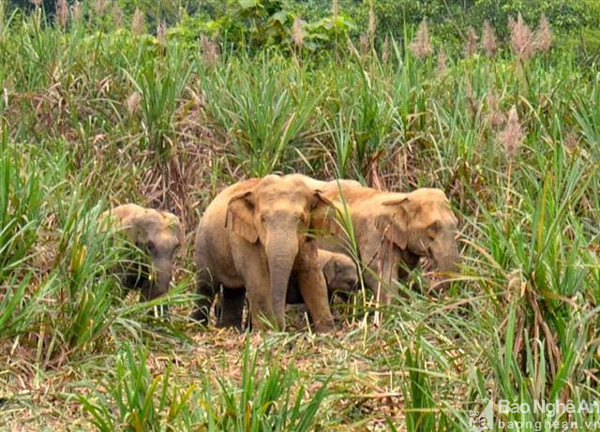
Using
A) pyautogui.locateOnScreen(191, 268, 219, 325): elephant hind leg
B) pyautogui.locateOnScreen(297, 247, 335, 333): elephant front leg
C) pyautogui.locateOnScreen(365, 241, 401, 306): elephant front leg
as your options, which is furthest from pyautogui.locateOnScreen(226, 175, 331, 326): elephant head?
pyautogui.locateOnScreen(191, 268, 219, 325): elephant hind leg

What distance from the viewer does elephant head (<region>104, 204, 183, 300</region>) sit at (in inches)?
409

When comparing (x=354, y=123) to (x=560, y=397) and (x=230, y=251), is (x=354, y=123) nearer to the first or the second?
(x=230, y=251)

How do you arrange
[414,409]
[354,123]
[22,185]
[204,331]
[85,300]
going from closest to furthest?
[414,409]
[85,300]
[22,185]
[204,331]
[354,123]

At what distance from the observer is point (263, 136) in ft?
39.5

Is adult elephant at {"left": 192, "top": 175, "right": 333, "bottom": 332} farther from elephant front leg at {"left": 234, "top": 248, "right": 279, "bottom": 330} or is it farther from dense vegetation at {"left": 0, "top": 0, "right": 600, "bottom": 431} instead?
dense vegetation at {"left": 0, "top": 0, "right": 600, "bottom": 431}

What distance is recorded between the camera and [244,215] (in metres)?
10.1

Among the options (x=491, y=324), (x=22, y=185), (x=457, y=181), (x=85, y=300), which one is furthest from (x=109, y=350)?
(x=457, y=181)

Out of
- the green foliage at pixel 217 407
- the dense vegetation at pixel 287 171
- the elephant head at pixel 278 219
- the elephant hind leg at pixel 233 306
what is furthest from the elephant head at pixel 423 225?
the green foliage at pixel 217 407

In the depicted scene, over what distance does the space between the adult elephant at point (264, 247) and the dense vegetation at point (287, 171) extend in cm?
27

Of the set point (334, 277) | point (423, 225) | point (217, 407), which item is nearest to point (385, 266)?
point (423, 225)

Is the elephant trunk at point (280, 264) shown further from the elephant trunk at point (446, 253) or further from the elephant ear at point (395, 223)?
the elephant trunk at point (446, 253)

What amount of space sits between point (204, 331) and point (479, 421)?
→ 3.42 m

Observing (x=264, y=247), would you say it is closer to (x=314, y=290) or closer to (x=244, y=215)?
(x=244, y=215)

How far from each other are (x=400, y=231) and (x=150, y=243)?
5.23 ft
